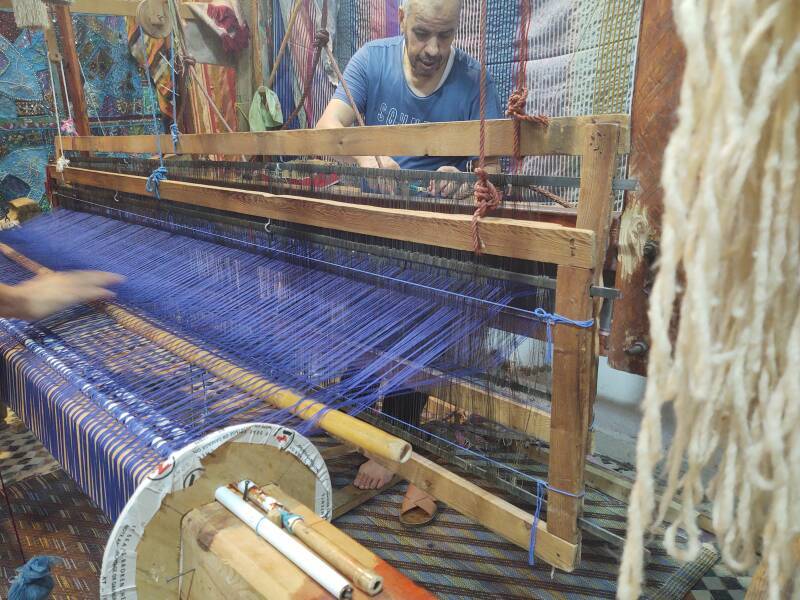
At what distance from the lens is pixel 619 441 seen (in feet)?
10.1

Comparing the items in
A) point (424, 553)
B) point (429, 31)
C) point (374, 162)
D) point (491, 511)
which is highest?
point (429, 31)

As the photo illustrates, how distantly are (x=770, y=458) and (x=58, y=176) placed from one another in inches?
152

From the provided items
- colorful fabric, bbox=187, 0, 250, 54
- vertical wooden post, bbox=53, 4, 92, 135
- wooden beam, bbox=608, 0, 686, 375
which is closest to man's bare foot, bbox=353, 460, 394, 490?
wooden beam, bbox=608, 0, 686, 375

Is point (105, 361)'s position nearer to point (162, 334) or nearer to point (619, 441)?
point (162, 334)

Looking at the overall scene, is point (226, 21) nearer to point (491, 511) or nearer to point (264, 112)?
point (264, 112)

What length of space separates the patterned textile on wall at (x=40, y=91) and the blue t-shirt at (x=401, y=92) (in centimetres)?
364

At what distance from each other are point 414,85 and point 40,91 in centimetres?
424

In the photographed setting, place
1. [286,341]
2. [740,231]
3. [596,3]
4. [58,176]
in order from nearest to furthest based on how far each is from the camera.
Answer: [740,231] → [286,341] → [596,3] → [58,176]

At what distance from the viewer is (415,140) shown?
4.52 ft

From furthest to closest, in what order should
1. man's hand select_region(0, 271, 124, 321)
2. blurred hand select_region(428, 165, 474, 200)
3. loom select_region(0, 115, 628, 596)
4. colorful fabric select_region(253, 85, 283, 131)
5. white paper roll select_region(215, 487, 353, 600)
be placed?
colorful fabric select_region(253, 85, 283, 131) → man's hand select_region(0, 271, 124, 321) → blurred hand select_region(428, 165, 474, 200) → loom select_region(0, 115, 628, 596) → white paper roll select_region(215, 487, 353, 600)

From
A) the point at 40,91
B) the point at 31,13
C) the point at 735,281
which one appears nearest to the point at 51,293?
the point at 735,281

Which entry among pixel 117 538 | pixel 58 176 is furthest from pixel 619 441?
pixel 58 176

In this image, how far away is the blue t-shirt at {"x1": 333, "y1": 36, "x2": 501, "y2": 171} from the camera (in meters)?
2.51

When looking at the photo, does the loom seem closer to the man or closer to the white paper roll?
the white paper roll
